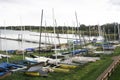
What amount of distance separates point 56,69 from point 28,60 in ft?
20.2

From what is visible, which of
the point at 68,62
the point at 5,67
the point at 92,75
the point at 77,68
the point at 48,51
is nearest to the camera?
the point at 92,75

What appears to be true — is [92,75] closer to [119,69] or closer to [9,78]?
[119,69]

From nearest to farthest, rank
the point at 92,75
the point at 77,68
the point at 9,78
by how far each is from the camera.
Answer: the point at 9,78 < the point at 92,75 < the point at 77,68

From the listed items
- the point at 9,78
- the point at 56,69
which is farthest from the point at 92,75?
the point at 9,78

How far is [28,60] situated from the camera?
33719mm

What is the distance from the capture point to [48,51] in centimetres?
4881

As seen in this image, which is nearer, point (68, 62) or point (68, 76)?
Answer: point (68, 76)

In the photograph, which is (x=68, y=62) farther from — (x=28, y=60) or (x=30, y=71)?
(x=30, y=71)

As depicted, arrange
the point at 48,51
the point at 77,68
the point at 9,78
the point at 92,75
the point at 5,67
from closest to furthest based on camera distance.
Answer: the point at 9,78, the point at 92,75, the point at 5,67, the point at 77,68, the point at 48,51

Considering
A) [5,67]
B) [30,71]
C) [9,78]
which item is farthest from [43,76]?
[5,67]

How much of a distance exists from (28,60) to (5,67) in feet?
18.7

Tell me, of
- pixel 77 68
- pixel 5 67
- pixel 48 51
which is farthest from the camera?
pixel 48 51

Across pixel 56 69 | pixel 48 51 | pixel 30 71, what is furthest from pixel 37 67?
pixel 48 51

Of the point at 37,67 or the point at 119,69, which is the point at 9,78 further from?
the point at 119,69
